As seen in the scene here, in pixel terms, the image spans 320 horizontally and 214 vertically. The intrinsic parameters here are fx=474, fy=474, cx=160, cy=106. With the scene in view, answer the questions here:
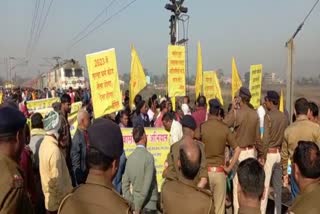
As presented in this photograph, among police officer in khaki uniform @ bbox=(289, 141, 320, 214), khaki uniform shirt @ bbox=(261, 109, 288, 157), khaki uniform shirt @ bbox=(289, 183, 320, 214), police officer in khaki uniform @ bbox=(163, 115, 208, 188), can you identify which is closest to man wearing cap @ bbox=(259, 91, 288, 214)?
khaki uniform shirt @ bbox=(261, 109, 288, 157)

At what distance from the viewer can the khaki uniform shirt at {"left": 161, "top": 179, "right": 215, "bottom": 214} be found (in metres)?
3.69

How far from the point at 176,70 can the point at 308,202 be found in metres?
8.32

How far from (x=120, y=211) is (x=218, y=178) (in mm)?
4502

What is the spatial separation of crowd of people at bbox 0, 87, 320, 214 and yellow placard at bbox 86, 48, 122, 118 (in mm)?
833

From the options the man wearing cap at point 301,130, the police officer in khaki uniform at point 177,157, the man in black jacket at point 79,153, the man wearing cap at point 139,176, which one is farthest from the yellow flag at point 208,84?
the man wearing cap at point 139,176

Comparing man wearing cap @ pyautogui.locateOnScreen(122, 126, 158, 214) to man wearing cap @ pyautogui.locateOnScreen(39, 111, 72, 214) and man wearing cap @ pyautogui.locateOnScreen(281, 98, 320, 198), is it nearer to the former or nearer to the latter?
man wearing cap @ pyautogui.locateOnScreen(39, 111, 72, 214)

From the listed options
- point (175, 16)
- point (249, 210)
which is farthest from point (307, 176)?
point (175, 16)

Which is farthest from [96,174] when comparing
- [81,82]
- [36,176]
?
[81,82]

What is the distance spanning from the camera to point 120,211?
256 centimetres

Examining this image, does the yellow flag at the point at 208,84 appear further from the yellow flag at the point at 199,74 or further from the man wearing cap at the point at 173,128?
the man wearing cap at the point at 173,128

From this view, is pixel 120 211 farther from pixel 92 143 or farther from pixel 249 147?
pixel 249 147

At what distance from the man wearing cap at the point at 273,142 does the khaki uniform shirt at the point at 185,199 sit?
14.7 feet

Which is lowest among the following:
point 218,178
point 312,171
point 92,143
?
point 218,178

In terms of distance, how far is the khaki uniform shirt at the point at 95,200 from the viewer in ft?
8.41
